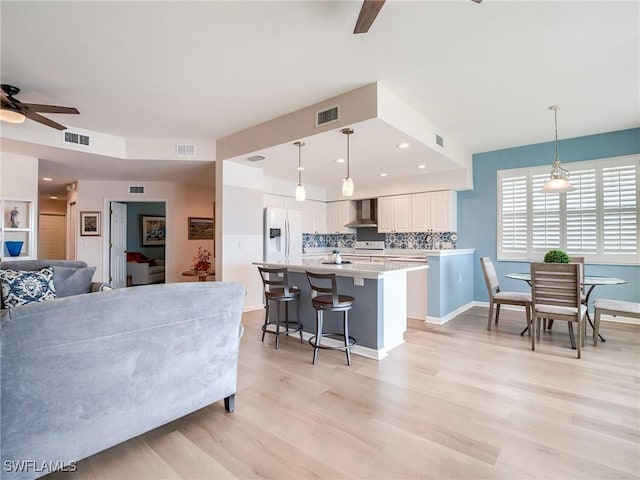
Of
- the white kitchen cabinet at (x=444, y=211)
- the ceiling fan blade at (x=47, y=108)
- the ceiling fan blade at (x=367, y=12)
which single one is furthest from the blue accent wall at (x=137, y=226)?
the ceiling fan blade at (x=367, y=12)

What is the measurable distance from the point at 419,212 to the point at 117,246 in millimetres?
6418

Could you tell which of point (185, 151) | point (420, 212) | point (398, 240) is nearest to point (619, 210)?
point (420, 212)

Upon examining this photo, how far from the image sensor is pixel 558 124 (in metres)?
4.36

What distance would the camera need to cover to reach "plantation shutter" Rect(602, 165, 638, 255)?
179 inches

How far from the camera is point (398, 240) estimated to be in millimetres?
6762

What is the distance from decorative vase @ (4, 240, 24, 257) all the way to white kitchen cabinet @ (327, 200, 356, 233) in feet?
18.0

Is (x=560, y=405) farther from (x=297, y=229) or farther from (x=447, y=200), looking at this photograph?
(x=297, y=229)

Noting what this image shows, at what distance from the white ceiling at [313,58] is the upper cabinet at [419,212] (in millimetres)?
1960

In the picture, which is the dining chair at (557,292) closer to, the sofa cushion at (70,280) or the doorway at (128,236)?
the sofa cushion at (70,280)

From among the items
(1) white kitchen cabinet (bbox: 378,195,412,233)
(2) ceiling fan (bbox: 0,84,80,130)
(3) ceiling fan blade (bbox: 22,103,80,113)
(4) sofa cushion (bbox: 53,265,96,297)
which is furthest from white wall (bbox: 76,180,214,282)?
(1) white kitchen cabinet (bbox: 378,195,412,233)

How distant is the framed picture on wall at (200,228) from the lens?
7.32 metres

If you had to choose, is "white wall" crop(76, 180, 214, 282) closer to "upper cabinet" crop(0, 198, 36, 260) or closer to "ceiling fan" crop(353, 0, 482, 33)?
"upper cabinet" crop(0, 198, 36, 260)

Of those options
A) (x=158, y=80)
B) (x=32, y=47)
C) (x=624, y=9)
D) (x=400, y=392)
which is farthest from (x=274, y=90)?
(x=400, y=392)

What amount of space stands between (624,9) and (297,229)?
4.96 metres
